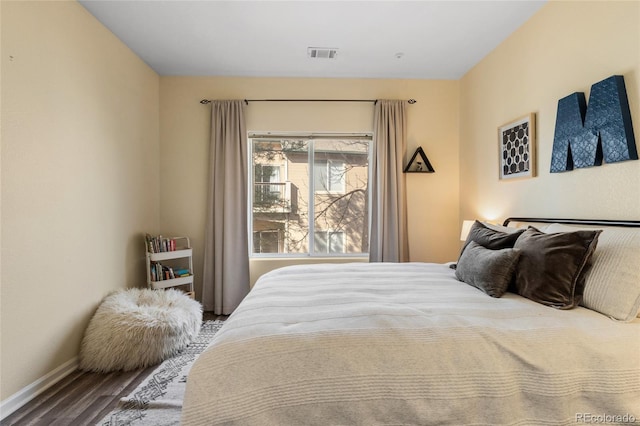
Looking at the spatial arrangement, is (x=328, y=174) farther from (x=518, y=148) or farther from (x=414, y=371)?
(x=414, y=371)

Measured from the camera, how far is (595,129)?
1791 mm

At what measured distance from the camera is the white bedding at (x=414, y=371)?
1.00 metres

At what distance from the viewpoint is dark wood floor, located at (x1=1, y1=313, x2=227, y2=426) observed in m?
1.65

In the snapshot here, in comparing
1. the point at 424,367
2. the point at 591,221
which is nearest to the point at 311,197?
the point at 591,221

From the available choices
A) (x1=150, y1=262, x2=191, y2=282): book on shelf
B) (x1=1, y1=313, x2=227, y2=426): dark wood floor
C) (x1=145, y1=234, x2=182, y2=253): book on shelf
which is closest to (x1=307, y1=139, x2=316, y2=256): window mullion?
(x1=150, y1=262, x2=191, y2=282): book on shelf

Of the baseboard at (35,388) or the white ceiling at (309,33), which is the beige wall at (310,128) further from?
the baseboard at (35,388)

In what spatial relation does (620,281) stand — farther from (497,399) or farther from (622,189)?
(497,399)

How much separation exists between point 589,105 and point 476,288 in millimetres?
1324

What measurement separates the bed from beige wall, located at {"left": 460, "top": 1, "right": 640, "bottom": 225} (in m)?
0.62

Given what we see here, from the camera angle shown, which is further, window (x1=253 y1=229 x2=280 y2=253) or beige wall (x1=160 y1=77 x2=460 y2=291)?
window (x1=253 y1=229 x2=280 y2=253)

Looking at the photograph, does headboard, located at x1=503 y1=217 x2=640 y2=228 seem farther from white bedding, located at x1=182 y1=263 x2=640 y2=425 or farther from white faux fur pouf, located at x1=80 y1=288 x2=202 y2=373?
white faux fur pouf, located at x1=80 y1=288 x2=202 y2=373

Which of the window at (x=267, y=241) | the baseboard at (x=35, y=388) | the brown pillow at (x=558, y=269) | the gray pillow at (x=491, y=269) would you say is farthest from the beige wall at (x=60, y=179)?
the brown pillow at (x=558, y=269)

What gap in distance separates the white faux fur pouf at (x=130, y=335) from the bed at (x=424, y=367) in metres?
1.28

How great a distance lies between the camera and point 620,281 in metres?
1.35
